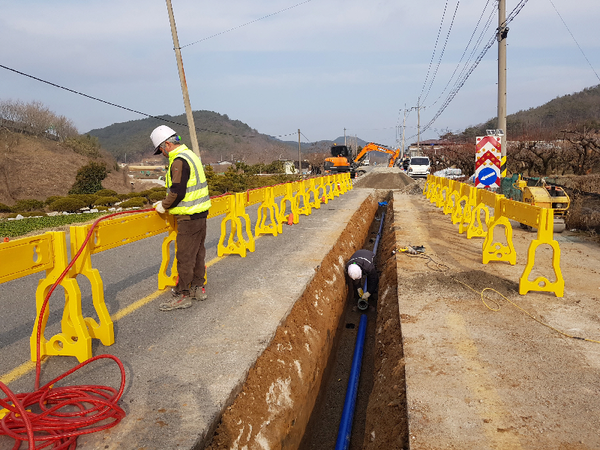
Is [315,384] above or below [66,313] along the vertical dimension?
below

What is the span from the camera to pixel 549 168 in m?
33.5

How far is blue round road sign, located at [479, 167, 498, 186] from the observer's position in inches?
476

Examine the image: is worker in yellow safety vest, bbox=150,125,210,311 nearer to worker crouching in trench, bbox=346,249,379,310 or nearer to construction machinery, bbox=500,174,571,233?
worker crouching in trench, bbox=346,249,379,310

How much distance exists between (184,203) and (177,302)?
1.16 metres

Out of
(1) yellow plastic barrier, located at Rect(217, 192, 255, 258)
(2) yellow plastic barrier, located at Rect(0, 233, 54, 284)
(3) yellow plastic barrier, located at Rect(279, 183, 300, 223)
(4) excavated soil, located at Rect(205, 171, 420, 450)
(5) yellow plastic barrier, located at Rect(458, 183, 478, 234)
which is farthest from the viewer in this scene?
(3) yellow plastic barrier, located at Rect(279, 183, 300, 223)

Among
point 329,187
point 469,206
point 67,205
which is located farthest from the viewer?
point 67,205

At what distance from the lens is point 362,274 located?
8.40 m

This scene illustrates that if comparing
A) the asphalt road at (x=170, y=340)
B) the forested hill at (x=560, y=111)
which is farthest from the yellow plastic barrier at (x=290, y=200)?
the forested hill at (x=560, y=111)

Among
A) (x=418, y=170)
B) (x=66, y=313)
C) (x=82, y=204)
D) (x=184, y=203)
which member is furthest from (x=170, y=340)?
(x=418, y=170)

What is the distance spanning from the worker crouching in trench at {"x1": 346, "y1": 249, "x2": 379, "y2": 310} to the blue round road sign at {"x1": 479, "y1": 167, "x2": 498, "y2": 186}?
17.6ft

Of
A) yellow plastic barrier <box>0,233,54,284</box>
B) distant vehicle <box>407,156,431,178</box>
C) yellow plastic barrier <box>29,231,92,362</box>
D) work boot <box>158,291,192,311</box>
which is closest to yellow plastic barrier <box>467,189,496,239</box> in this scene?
work boot <box>158,291,192,311</box>

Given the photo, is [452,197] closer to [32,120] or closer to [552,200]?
[552,200]

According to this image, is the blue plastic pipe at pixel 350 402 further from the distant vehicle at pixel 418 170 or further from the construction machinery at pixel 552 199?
the distant vehicle at pixel 418 170

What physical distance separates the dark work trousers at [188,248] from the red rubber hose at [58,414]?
73.2 inches
